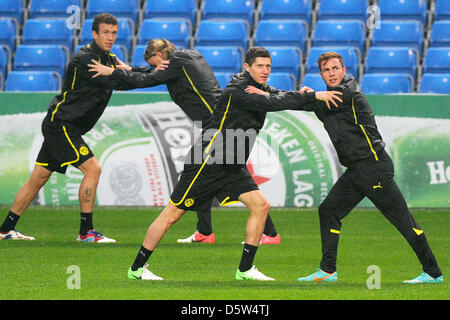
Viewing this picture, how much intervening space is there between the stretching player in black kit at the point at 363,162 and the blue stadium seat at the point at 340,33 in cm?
713

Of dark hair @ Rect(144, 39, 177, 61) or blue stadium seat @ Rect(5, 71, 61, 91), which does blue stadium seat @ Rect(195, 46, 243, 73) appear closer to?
blue stadium seat @ Rect(5, 71, 61, 91)

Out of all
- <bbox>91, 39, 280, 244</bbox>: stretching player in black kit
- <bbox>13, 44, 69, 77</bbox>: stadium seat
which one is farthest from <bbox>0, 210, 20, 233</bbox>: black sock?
<bbox>13, 44, 69, 77</bbox>: stadium seat

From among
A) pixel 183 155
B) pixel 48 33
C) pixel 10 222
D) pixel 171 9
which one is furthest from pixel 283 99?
pixel 48 33

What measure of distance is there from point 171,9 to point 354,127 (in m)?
8.49

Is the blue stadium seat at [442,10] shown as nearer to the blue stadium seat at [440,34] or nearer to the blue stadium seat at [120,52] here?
the blue stadium seat at [440,34]

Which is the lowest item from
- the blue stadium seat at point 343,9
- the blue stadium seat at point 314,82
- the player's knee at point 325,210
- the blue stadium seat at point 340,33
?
the player's knee at point 325,210

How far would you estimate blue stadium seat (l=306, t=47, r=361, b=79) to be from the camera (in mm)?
13125

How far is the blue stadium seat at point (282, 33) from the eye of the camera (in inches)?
554

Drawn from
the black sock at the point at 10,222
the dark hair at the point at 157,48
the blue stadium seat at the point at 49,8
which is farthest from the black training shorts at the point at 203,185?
the blue stadium seat at the point at 49,8

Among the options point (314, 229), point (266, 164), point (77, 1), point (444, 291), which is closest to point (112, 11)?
point (77, 1)

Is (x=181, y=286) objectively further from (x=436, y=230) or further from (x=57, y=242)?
(x=436, y=230)

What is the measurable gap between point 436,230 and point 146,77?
379cm

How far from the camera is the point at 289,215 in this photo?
11.2 m

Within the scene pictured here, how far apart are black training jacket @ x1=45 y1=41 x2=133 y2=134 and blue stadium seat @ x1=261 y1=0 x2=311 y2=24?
5773 mm
